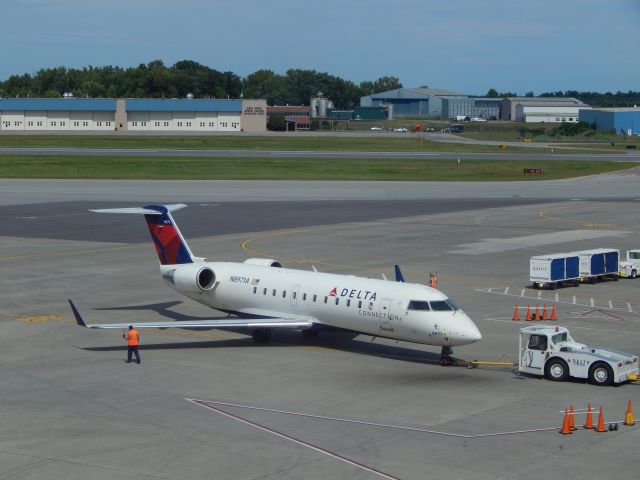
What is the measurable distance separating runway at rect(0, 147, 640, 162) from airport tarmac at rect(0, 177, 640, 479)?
256 feet

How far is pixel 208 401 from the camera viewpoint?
28969 millimetres

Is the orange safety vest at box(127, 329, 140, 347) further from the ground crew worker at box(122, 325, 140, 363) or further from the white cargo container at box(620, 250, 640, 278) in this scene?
the white cargo container at box(620, 250, 640, 278)

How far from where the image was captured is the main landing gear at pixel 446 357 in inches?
1316

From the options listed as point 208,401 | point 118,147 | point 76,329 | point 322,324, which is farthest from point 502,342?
point 118,147

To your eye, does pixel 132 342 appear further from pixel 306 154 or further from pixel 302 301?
pixel 306 154

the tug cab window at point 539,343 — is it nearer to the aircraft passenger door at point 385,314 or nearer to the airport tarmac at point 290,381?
the airport tarmac at point 290,381

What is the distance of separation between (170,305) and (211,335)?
600 cm

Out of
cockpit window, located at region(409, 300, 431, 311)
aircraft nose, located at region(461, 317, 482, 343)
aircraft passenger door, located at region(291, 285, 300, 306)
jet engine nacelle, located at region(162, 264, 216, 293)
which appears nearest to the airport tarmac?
aircraft nose, located at region(461, 317, 482, 343)

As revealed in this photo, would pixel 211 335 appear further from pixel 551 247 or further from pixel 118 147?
pixel 118 147

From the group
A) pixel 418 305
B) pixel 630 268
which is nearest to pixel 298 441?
pixel 418 305

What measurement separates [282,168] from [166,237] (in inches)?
3287

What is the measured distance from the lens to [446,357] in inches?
1320

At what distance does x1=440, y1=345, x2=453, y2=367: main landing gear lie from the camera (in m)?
33.4

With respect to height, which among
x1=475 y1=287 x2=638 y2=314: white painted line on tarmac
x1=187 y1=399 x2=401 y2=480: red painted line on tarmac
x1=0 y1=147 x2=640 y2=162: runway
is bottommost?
x1=187 y1=399 x2=401 y2=480: red painted line on tarmac
